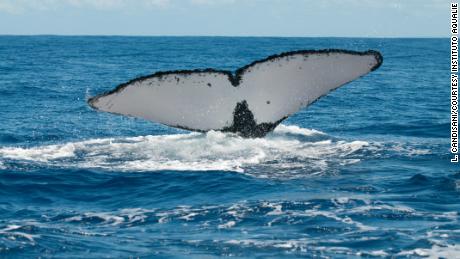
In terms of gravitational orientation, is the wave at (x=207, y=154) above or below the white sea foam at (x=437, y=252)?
above

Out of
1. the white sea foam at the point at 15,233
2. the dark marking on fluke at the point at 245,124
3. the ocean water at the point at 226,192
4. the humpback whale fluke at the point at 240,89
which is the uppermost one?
the humpback whale fluke at the point at 240,89

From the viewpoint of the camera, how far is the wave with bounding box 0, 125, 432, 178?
1145cm

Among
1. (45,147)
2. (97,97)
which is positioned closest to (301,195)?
(97,97)

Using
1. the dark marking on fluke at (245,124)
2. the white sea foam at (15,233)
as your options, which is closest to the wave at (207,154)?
the dark marking on fluke at (245,124)

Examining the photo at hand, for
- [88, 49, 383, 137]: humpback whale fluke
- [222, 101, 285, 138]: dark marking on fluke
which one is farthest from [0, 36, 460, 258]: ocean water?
[88, 49, 383, 137]: humpback whale fluke

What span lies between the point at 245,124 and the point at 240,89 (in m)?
0.80

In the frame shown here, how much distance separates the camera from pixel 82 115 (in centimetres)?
1977

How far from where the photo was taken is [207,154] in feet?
39.5

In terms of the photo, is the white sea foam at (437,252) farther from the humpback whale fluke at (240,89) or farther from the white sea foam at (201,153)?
the white sea foam at (201,153)

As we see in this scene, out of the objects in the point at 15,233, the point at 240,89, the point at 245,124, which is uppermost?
the point at 240,89

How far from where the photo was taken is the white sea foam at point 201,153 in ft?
37.8

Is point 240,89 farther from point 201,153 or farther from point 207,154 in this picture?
point 201,153

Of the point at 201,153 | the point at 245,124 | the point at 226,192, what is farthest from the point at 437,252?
the point at 201,153

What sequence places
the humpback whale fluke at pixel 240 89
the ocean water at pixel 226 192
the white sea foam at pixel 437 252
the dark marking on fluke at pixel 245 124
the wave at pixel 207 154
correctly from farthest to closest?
the wave at pixel 207 154 < the dark marking on fluke at pixel 245 124 < the humpback whale fluke at pixel 240 89 < the ocean water at pixel 226 192 < the white sea foam at pixel 437 252
